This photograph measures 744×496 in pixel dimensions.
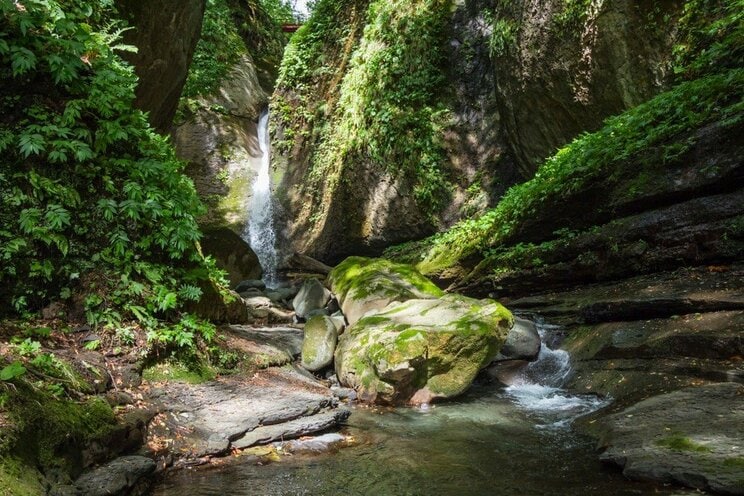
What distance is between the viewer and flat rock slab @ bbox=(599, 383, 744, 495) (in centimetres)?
331

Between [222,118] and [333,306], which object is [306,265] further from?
[222,118]

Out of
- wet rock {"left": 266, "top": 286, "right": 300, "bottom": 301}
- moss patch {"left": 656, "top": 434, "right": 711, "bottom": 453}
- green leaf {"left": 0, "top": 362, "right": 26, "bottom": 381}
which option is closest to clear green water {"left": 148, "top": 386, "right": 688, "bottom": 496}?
moss patch {"left": 656, "top": 434, "right": 711, "bottom": 453}

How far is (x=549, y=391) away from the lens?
6484 millimetres

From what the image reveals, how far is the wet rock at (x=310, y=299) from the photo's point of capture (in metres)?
10.6

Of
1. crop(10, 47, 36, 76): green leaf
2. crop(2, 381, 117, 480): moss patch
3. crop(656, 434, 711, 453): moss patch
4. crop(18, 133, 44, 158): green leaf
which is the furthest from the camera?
crop(10, 47, 36, 76): green leaf

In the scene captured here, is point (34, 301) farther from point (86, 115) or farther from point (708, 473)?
point (708, 473)

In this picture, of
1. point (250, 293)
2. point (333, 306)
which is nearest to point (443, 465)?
point (333, 306)

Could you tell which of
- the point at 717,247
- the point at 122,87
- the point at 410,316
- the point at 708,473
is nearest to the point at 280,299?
the point at 410,316

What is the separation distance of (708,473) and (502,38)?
1008 cm

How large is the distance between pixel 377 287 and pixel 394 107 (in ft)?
21.4

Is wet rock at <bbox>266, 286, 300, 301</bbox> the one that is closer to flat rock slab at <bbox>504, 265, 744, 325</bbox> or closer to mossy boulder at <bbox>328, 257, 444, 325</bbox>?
mossy boulder at <bbox>328, 257, 444, 325</bbox>

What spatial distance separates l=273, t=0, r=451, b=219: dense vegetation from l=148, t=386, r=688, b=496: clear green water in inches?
310

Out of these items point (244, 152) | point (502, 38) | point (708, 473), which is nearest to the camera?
point (708, 473)

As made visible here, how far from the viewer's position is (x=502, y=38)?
36.2ft
